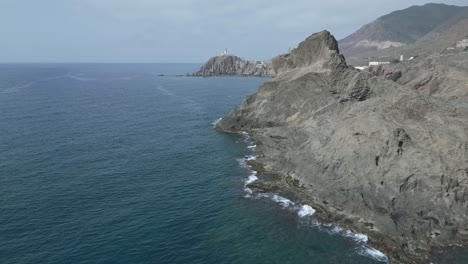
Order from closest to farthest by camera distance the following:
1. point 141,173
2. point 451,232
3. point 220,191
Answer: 1. point 451,232
2. point 220,191
3. point 141,173

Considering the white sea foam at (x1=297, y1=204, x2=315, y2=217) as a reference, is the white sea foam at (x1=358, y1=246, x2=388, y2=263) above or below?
below

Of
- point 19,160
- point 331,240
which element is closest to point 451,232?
point 331,240

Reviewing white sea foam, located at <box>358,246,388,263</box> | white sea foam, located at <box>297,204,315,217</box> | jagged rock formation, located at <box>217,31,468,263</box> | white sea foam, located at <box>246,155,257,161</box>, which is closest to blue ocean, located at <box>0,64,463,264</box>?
white sea foam, located at <box>358,246,388,263</box>

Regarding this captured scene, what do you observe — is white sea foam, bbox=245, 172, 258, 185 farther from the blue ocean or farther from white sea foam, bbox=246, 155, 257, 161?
white sea foam, bbox=246, 155, 257, 161

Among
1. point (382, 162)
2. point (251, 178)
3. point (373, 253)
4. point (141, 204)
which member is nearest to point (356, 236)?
point (373, 253)

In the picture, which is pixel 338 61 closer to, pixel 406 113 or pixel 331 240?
pixel 406 113

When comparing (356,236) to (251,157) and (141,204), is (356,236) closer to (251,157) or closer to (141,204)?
(141,204)
